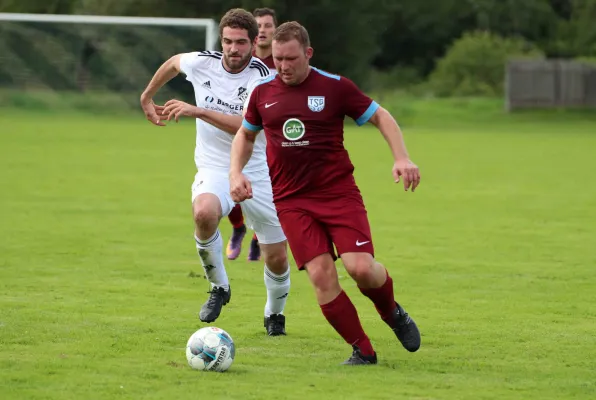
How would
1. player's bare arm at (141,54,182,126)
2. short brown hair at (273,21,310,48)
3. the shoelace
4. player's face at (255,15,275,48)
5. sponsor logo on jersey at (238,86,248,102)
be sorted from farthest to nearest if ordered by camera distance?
player's face at (255,15,275,48)
player's bare arm at (141,54,182,126)
sponsor logo on jersey at (238,86,248,102)
the shoelace
short brown hair at (273,21,310,48)

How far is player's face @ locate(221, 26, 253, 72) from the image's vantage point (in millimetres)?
8188

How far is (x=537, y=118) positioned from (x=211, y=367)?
125 ft

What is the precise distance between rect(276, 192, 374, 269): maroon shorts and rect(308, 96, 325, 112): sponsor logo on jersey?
566 mm

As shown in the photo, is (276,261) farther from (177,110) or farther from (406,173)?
(406,173)

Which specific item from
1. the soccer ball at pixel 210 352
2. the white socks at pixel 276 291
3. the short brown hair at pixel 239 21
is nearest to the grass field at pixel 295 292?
the soccer ball at pixel 210 352

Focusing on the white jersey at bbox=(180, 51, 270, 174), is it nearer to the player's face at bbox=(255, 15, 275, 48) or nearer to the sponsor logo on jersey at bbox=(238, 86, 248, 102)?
the sponsor logo on jersey at bbox=(238, 86, 248, 102)

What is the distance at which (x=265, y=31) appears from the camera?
439 inches

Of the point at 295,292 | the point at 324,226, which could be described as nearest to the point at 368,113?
the point at 324,226

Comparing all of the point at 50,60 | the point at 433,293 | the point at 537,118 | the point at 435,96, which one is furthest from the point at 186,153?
the point at 435,96

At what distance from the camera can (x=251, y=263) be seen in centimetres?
1184

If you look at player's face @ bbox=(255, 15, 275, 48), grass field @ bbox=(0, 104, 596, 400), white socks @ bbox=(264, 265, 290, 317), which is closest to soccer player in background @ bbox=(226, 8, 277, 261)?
player's face @ bbox=(255, 15, 275, 48)

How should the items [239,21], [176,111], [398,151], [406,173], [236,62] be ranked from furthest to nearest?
[236,62], [239,21], [176,111], [398,151], [406,173]

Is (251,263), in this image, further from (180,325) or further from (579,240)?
(579,240)

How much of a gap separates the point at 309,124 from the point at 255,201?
1.30 meters
